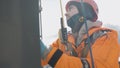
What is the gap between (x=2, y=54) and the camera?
876 millimetres

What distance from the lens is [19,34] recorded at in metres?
0.91

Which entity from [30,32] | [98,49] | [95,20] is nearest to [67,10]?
[95,20]

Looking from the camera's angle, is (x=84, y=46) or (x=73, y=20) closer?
(x=84, y=46)

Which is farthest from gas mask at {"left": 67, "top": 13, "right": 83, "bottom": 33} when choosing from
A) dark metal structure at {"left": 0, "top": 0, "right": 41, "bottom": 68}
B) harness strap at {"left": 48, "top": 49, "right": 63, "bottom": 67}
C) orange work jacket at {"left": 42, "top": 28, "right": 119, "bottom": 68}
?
dark metal structure at {"left": 0, "top": 0, "right": 41, "bottom": 68}

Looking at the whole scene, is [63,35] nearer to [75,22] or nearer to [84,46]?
[84,46]

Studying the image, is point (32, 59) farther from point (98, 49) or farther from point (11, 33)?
point (98, 49)

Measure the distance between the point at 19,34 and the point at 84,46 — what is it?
1.15 metres

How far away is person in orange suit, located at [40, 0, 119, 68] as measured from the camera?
1486 mm

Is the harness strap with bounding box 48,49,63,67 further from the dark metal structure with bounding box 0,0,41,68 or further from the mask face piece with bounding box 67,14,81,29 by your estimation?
the mask face piece with bounding box 67,14,81,29

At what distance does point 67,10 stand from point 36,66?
1583 mm

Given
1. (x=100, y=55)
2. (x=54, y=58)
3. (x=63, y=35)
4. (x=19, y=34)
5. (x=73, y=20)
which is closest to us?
(x=19, y=34)

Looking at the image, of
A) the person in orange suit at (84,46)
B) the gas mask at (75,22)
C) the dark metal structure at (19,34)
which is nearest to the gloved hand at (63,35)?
the person in orange suit at (84,46)

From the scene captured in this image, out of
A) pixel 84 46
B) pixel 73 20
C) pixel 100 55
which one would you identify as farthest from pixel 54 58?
pixel 73 20

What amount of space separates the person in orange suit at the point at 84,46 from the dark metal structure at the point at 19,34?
0.40m
